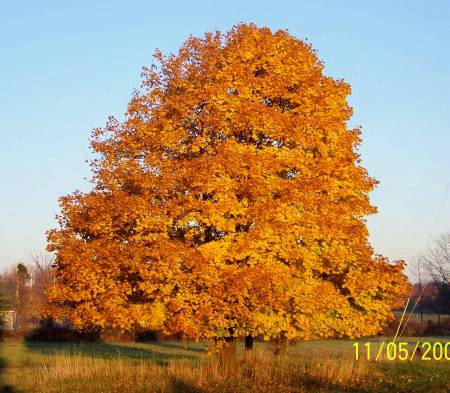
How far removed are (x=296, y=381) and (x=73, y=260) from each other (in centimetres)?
786

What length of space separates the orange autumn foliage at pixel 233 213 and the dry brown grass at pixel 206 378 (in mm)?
1413

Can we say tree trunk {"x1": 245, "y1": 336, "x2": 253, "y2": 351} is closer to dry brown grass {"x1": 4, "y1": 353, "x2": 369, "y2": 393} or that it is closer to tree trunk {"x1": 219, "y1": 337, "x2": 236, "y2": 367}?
dry brown grass {"x1": 4, "y1": 353, "x2": 369, "y2": 393}

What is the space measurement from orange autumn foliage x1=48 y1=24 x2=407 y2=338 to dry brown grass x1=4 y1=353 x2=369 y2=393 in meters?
1.41

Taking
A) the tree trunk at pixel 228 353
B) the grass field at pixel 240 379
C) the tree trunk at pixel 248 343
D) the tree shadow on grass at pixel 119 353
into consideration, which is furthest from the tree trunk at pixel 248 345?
the tree shadow on grass at pixel 119 353

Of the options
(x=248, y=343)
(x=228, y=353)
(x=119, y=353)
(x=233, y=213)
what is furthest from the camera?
(x=119, y=353)

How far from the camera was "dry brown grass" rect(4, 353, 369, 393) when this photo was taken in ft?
64.9

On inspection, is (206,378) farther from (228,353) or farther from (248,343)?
(248,343)

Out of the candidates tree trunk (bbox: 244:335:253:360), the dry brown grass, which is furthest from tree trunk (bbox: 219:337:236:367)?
tree trunk (bbox: 244:335:253:360)

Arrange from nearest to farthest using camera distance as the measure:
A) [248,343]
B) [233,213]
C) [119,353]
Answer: [233,213] → [248,343] → [119,353]

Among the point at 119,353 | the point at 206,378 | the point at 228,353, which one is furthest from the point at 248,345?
the point at 119,353

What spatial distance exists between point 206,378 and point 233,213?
5.20 m

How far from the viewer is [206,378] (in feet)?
69.1

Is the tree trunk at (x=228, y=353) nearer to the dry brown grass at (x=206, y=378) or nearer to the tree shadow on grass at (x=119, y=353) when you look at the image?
the dry brown grass at (x=206, y=378)

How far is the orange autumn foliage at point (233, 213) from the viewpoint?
20359 millimetres
